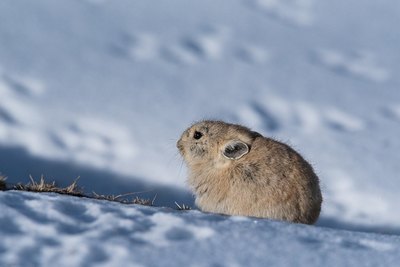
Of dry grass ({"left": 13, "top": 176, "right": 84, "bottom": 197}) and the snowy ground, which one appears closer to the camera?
dry grass ({"left": 13, "top": 176, "right": 84, "bottom": 197})

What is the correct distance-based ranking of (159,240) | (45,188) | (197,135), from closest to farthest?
(159,240) < (45,188) < (197,135)

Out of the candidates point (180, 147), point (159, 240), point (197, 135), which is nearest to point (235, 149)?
point (197, 135)

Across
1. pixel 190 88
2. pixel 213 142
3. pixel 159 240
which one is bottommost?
pixel 159 240

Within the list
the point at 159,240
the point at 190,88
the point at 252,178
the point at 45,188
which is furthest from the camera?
the point at 190,88

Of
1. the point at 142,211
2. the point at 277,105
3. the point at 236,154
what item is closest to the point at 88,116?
the point at 277,105

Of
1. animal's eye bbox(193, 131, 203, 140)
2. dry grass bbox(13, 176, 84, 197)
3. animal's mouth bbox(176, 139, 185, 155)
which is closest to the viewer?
dry grass bbox(13, 176, 84, 197)

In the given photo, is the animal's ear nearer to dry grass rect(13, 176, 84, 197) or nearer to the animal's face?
the animal's face

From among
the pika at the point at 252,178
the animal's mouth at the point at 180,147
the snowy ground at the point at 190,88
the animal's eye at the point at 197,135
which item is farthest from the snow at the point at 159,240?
the snowy ground at the point at 190,88

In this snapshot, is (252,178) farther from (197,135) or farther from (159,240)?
Answer: (159,240)

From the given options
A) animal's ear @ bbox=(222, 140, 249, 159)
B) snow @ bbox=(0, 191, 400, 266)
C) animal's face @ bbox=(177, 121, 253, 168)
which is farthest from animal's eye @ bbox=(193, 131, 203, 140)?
snow @ bbox=(0, 191, 400, 266)
